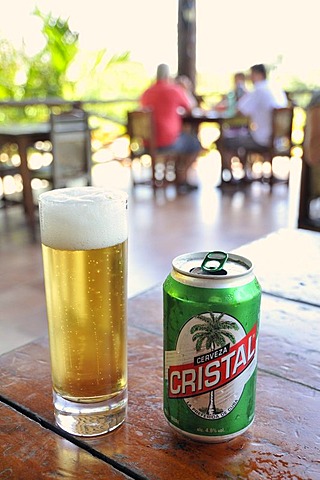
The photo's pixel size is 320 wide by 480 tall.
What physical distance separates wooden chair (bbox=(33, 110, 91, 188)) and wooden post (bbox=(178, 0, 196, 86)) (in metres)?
4.53

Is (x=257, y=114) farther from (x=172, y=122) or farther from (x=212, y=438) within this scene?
(x=212, y=438)

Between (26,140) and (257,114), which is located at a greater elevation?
(257,114)

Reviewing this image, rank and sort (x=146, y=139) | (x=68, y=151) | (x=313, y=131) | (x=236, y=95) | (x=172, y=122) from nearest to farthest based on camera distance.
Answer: (x=313, y=131) < (x=68, y=151) < (x=146, y=139) < (x=172, y=122) < (x=236, y=95)

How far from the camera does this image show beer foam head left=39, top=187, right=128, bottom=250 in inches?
25.0

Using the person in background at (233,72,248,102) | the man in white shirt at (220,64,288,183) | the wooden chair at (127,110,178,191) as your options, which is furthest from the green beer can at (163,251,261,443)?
the person in background at (233,72,248,102)

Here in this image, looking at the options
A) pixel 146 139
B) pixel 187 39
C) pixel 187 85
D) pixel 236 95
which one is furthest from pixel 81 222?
pixel 187 39

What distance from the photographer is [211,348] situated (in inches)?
23.1

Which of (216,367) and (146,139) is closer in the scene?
(216,367)

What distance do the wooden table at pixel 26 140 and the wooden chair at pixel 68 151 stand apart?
0.13 metres

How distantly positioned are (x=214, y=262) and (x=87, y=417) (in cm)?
25

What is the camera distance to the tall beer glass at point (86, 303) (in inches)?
25.0

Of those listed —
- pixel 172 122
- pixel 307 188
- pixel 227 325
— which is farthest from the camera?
pixel 172 122

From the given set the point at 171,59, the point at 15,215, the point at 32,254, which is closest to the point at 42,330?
the point at 32,254

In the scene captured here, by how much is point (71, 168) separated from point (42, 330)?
Answer: 1.99 meters
